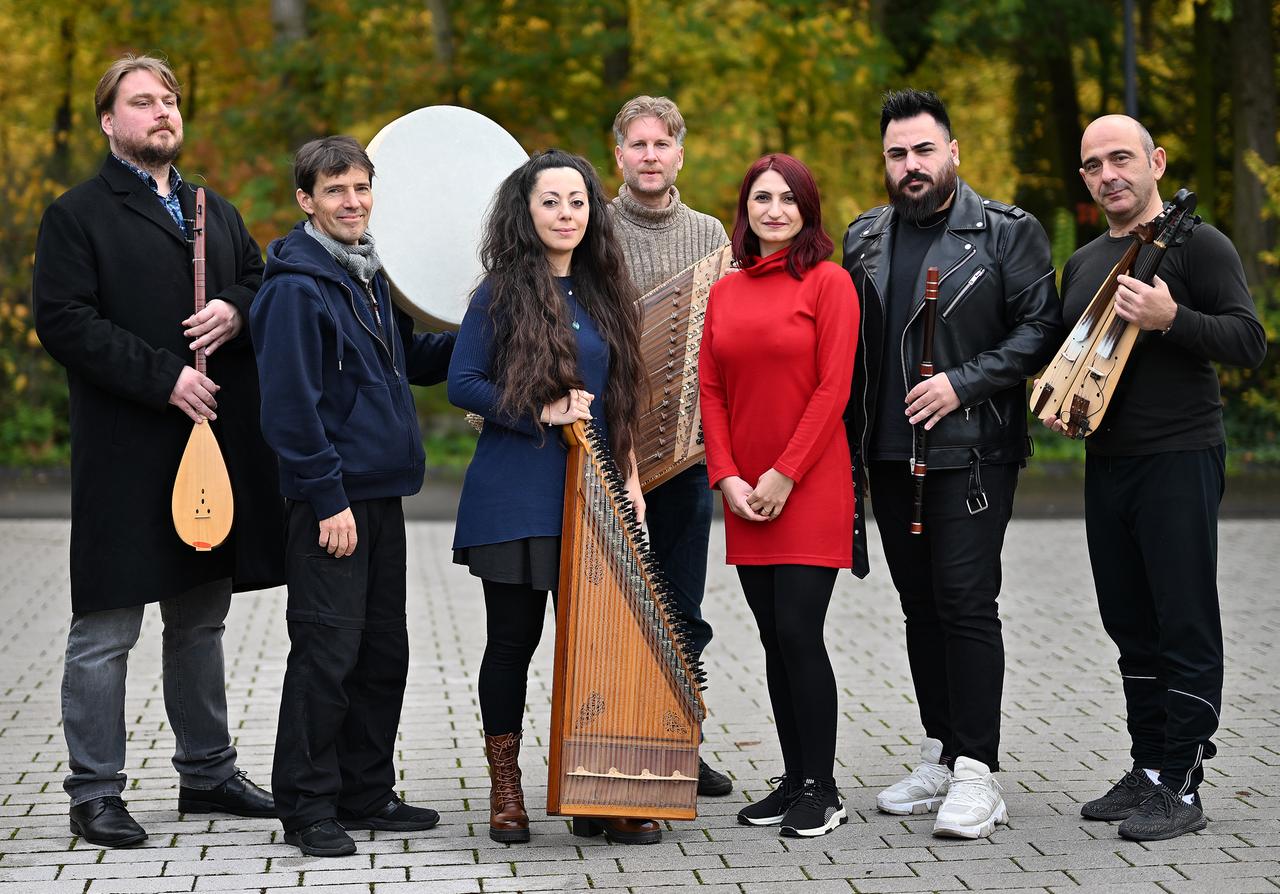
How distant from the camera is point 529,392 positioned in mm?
4766

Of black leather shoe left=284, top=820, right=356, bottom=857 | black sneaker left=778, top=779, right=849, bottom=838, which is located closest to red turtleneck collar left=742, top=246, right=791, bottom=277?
black sneaker left=778, top=779, right=849, bottom=838

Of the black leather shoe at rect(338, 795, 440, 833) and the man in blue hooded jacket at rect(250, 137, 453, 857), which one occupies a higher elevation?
the man in blue hooded jacket at rect(250, 137, 453, 857)

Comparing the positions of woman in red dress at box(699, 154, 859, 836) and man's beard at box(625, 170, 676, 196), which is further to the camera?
man's beard at box(625, 170, 676, 196)

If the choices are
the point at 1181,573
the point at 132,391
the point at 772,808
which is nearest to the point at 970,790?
the point at 772,808

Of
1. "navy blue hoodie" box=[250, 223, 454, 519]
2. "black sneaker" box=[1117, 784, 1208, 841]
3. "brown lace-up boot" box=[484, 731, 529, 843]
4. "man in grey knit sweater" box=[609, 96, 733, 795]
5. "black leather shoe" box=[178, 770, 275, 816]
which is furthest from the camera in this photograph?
"man in grey knit sweater" box=[609, 96, 733, 795]

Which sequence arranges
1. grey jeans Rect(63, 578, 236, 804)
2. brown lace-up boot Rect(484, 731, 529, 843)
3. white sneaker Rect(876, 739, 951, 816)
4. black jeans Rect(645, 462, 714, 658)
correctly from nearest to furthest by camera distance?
brown lace-up boot Rect(484, 731, 529, 843), grey jeans Rect(63, 578, 236, 804), white sneaker Rect(876, 739, 951, 816), black jeans Rect(645, 462, 714, 658)

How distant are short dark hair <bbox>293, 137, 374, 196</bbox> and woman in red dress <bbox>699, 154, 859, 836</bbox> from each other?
122cm

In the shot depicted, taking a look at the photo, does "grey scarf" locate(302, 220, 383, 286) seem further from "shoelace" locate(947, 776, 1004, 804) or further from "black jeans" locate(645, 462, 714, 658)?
"shoelace" locate(947, 776, 1004, 804)

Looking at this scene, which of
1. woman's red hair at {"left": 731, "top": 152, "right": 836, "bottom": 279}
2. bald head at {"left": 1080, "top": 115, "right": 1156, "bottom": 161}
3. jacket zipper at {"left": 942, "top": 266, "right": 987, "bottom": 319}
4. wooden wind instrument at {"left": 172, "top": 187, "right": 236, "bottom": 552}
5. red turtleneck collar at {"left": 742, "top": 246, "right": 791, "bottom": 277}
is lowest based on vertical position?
wooden wind instrument at {"left": 172, "top": 187, "right": 236, "bottom": 552}

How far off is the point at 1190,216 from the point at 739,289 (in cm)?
140

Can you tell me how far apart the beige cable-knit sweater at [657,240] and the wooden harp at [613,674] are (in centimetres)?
89

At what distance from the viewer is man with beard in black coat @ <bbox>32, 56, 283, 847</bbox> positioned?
195 inches

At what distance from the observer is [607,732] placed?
477cm

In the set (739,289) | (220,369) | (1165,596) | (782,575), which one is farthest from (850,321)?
(220,369)
